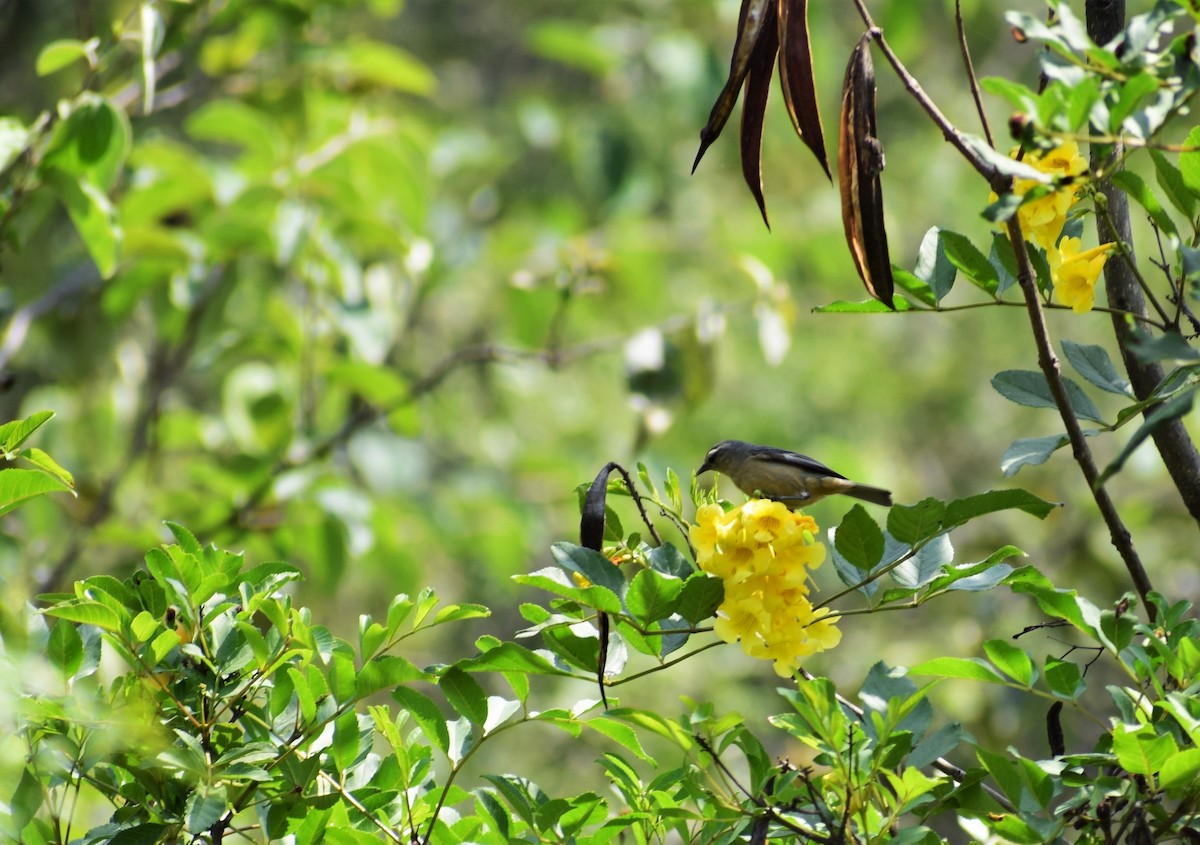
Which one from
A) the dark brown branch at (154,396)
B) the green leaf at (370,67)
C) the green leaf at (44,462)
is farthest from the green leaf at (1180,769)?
the green leaf at (370,67)

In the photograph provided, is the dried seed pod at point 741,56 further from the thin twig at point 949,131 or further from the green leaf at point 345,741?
the green leaf at point 345,741

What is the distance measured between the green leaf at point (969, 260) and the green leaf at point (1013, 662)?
42cm

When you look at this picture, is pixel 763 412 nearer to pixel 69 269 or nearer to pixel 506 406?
pixel 506 406

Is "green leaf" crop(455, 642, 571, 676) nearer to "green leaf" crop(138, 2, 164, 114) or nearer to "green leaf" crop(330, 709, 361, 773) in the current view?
"green leaf" crop(330, 709, 361, 773)

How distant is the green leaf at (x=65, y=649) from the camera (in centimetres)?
127

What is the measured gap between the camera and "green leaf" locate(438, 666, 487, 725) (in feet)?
4.02

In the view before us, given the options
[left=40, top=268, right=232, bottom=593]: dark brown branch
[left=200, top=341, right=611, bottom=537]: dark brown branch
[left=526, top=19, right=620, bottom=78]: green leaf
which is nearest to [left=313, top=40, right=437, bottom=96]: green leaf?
[left=526, top=19, right=620, bottom=78]: green leaf

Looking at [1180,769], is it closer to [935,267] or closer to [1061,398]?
[1061,398]

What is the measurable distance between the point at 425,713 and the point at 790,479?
4.05ft

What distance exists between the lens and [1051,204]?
1218 millimetres

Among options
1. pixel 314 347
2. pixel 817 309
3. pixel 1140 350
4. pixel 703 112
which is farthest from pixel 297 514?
pixel 1140 350

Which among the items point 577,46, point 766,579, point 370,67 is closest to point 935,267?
point 766,579

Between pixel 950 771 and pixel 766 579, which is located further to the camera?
pixel 950 771

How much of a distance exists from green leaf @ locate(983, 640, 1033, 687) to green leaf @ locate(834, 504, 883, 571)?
15 centimetres
